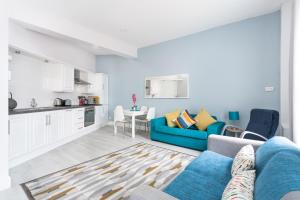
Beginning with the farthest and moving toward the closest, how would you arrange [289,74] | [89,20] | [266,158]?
[89,20]
[289,74]
[266,158]

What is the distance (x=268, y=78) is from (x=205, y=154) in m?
2.51

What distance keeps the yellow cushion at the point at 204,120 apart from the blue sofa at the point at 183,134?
14 cm

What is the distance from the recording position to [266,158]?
125 cm

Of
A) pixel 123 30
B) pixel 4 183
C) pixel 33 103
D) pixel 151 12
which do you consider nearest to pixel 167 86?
pixel 123 30

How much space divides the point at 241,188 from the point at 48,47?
197 inches

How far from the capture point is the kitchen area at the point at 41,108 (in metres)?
2.78

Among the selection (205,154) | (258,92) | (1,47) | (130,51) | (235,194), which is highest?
(130,51)

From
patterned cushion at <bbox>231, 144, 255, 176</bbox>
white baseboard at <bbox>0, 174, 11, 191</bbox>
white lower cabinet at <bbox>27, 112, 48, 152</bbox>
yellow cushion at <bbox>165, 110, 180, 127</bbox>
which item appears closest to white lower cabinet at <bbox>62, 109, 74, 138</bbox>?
white lower cabinet at <bbox>27, 112, 48, 152</bbox>

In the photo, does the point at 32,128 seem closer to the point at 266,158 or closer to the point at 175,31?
the point at 266,158

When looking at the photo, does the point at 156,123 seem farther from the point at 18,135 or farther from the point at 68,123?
the point at 18,135

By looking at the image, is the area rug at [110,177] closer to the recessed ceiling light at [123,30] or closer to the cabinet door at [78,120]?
the cabinet door at [78,120]

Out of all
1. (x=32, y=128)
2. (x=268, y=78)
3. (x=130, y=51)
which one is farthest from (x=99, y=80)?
(x=268, y=78)

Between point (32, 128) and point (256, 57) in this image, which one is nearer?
point (32, 128)

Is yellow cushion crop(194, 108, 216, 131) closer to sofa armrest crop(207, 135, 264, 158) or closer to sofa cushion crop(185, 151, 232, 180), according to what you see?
sofa armrest crop(207, 135, 264, 158)
